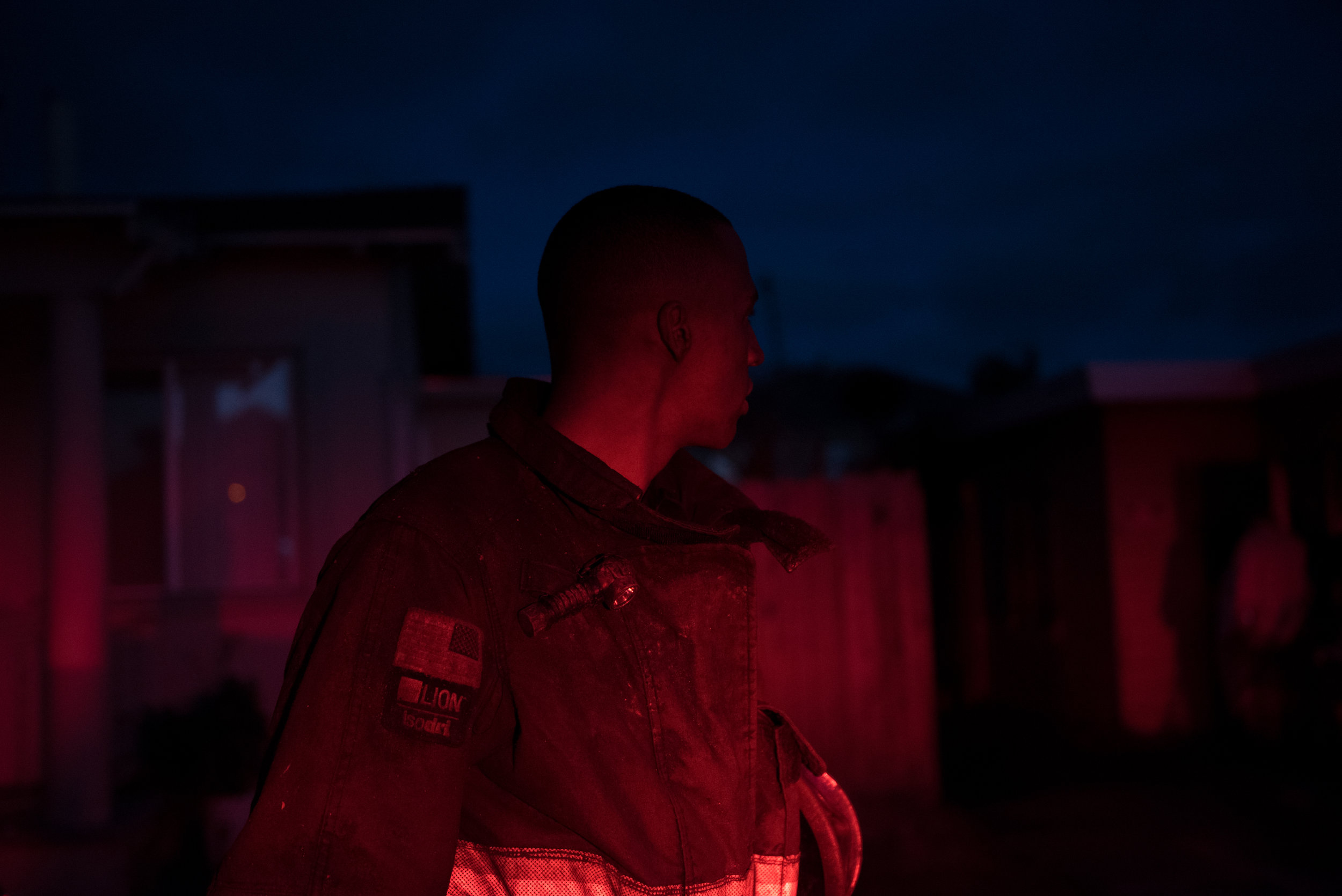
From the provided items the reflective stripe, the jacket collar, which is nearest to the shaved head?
the jacket collar

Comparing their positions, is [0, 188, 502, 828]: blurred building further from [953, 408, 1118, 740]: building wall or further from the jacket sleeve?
[953, 408, 1118, 740]: building wall

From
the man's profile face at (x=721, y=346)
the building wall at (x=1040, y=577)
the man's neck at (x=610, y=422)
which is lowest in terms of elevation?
the building wall at (x=1040, y=577)

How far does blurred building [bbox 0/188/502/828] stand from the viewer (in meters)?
6.40

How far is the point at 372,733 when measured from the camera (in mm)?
1025

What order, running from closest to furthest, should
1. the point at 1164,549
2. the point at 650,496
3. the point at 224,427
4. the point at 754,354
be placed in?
the point at 754,354
the point at 650,496
the point at 224,427
the point at 1164,549

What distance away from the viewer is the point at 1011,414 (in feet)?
32.2

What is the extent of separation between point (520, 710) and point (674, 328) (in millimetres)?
584

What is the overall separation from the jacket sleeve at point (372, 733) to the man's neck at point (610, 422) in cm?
33

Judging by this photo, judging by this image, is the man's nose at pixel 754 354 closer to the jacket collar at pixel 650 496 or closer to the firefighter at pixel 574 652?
the firefighter at pixel 574 652

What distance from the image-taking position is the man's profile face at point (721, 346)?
54.7 inches

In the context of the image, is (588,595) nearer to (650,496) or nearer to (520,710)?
(520,710)

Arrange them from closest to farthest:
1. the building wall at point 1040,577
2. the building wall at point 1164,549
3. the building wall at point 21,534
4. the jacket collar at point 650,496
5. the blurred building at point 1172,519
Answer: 1. the jacket collar at point 650,496
2. the building wall at point 21,534
3. the blurred building at point 1172,519
4. the building wall at point 1164,549
5. the building wall at point 1040,577

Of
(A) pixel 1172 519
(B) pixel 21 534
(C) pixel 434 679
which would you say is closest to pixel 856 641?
(A) pixel 1172 519

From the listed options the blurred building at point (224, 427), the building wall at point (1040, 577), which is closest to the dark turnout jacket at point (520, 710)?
the blurred building at point (224, 427)
